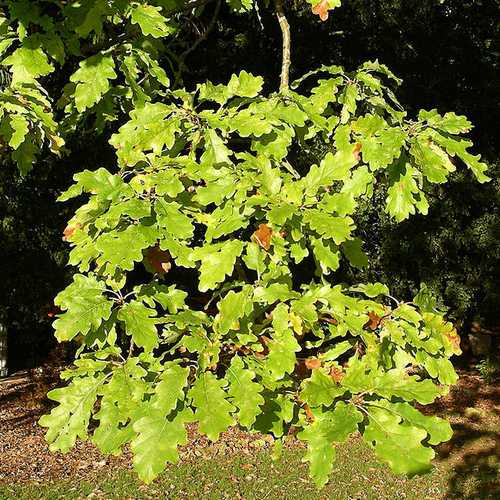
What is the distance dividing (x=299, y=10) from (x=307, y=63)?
2.58 feet

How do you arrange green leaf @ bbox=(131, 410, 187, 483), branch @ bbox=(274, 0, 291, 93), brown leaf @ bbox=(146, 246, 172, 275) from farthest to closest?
1. branch @ bbox=(274, 0, 291, 93)
2. brown leaf @ bbox=(146, 246, 172, 275)
3. green leaf @ bbox=(131, 410, 187, 483)

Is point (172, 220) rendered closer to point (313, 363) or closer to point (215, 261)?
point (215, 261)

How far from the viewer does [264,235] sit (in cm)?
200

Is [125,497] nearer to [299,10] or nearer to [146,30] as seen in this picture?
[146,30]

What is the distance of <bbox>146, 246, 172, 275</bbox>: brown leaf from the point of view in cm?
239

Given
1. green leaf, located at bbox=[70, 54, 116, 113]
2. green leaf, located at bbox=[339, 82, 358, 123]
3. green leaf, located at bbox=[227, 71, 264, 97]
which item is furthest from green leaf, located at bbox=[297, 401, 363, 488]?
green leaf, located at bbox=[70, 54, 116, 113]

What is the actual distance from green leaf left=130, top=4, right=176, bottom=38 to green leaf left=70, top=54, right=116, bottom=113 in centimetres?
21

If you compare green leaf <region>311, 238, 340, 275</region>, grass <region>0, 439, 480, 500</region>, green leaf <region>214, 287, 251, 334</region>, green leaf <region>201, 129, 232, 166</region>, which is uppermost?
green leaf <region>201, 129, 232, 166</region>

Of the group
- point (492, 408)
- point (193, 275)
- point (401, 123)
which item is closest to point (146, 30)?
point (401, 123)

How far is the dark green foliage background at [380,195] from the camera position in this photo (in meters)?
9.24

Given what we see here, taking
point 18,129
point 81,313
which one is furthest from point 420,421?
point 18,129

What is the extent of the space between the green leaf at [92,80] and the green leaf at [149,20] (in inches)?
8.2

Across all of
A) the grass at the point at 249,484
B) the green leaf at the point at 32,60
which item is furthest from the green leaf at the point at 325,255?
the grass at the point at 249,484

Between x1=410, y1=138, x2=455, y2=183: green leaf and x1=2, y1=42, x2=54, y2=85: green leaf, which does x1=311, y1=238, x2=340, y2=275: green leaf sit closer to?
x1=410, y1=138, x2=455, y2=183: green leaf
